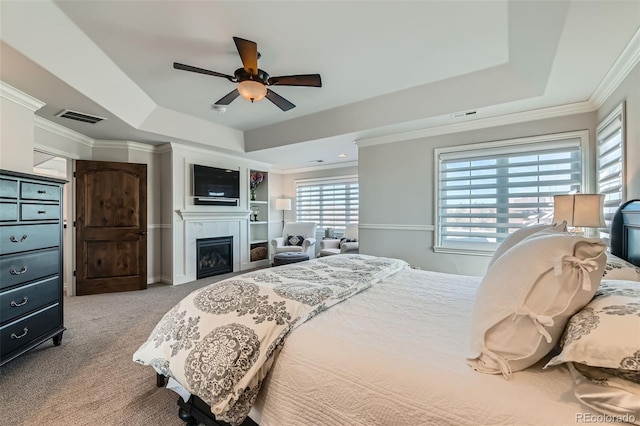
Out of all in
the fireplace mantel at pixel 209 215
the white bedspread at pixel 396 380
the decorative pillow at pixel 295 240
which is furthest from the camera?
the decorative pillow at pixel 295 240

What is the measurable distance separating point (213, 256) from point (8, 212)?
3419mm

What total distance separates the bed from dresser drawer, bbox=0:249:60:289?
4.48 feet

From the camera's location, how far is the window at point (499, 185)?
3197 mm

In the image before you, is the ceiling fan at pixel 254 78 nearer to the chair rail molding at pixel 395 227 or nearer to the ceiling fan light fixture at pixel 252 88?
the ceiling fan light fixture at pixel 252 88

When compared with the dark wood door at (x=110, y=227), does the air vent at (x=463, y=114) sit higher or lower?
higher

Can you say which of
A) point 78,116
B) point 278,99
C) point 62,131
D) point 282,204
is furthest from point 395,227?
point 62,131

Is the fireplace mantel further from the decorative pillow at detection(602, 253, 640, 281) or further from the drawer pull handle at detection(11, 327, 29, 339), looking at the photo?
the decorative pillow at detection(602, 253, 640, 281)

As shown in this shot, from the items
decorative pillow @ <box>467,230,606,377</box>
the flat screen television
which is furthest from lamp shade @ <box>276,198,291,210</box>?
decorative pillow @ <box>467,230,606,377</box>

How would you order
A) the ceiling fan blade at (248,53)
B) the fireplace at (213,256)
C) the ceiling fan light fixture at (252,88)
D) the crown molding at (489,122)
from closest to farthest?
1. the ceiling fan blade at (248,53)
2. the ceiling fan light fixture at (252,88)
3. the crown molding at (489,122)
4. the fireplace at (213,256)

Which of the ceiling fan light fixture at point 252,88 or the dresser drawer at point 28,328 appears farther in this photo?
the ceiling fan light fixture at point 252,88

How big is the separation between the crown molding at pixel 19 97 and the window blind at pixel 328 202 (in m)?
4.97

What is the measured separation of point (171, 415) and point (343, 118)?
357 centimetres

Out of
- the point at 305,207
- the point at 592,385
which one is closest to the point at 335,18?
the point at 592,385

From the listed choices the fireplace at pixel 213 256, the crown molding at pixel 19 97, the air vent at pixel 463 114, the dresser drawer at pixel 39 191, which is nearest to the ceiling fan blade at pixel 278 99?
the air vent at pixel 463 114
